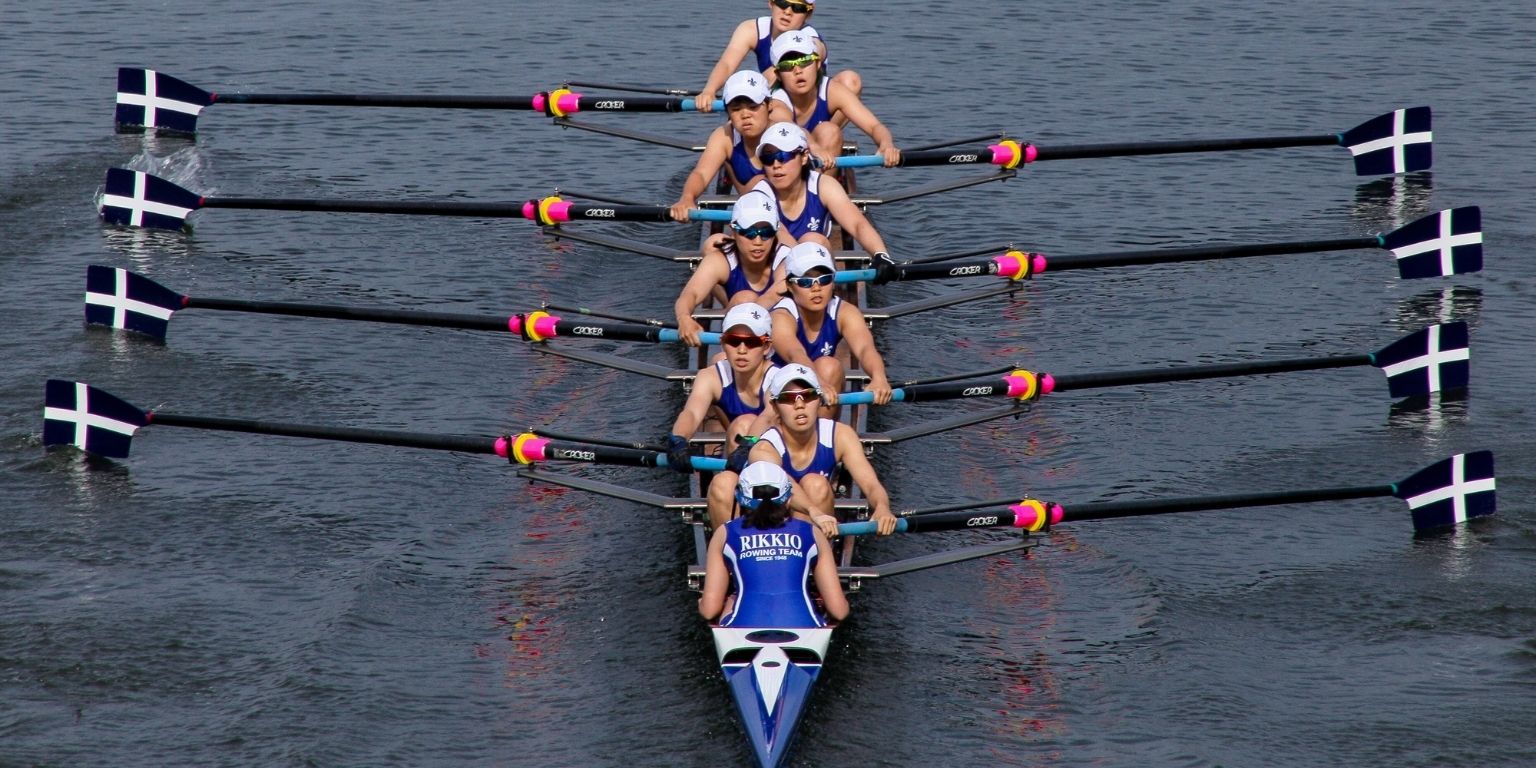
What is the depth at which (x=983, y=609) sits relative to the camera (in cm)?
1348

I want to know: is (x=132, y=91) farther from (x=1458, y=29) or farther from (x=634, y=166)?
(x=1458, y=29)

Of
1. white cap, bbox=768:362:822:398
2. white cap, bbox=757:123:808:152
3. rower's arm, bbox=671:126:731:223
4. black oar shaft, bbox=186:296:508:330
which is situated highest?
white cap, bbox=757:123:808:152

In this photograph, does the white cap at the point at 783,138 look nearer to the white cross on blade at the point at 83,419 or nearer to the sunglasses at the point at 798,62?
the sunglasses at the point at 798,62

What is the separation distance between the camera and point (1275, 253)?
1769 centimetres

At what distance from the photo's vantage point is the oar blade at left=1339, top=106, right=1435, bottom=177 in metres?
22.3

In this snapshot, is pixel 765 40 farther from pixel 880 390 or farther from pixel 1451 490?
pixel 1451 490

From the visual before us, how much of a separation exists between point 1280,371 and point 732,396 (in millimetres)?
5090

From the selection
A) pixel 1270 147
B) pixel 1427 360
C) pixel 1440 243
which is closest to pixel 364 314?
pixel 1427 360

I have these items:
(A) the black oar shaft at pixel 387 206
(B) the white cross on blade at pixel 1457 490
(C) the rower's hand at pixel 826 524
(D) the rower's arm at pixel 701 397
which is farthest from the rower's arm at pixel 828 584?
(A) the black oar shaft at pixel 387 206

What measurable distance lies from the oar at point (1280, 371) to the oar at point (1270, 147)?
3626 millimetres

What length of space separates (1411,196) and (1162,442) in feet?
27.9

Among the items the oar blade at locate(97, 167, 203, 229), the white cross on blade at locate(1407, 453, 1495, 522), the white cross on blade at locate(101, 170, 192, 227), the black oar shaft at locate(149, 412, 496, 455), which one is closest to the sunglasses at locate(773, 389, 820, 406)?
the black oar shaft at locate(149, 412, 496, 455)

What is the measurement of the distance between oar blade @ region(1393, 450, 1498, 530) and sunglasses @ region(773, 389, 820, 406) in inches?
191

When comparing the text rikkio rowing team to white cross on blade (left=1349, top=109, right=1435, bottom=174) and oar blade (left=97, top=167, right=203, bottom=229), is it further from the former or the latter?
white cross on blade (left=1349, top=109, right=1435, bottom=174)
